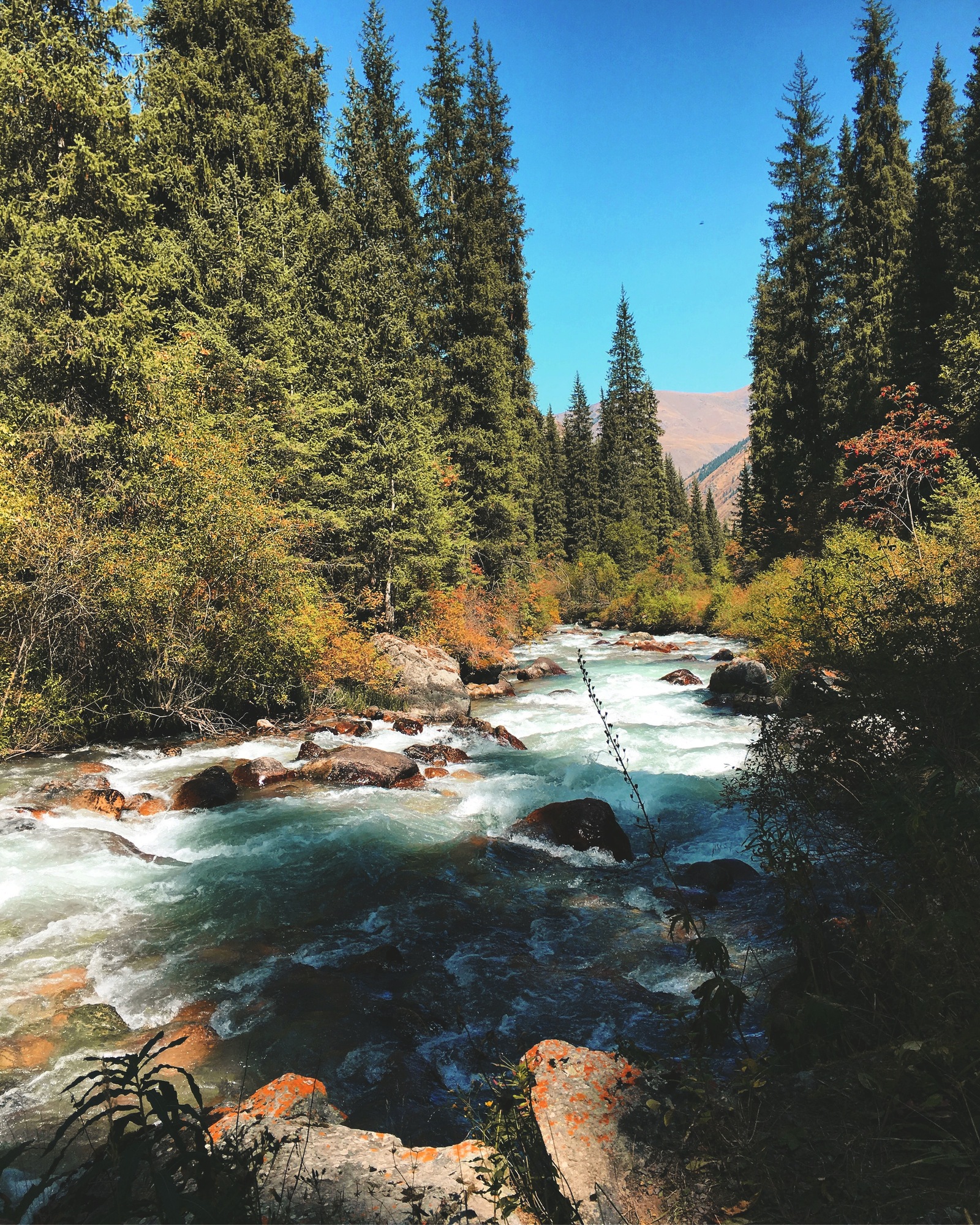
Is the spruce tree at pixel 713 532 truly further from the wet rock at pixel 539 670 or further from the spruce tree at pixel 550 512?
the wet rock at pixel 539 670

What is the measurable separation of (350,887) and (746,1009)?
4.41 meters

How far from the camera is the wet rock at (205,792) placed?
9.30 metres

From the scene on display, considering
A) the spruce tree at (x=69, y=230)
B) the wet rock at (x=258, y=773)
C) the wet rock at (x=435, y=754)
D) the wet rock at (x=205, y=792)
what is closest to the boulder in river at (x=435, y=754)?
the wet rock at (x=435, y=754)

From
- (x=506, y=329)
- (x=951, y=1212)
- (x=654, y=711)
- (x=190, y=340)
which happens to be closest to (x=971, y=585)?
(x=951, y=1212)

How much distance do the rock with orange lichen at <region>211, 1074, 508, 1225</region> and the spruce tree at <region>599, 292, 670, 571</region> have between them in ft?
159

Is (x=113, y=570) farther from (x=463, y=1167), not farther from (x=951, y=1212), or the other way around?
(x=951, y=1212)

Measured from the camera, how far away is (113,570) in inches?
418

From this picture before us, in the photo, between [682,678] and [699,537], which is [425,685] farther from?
[699,537]

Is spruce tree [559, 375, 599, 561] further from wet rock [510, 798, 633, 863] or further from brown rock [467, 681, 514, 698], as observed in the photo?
wet rock [510, 798, 633, 863]

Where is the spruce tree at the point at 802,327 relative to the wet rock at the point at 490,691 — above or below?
above

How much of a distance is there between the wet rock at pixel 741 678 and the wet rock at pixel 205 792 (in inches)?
458

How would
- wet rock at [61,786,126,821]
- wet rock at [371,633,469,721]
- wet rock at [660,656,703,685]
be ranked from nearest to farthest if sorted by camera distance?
wet rock at [61,786,126,821], wet rock at [371,633,469,721], wet rock at [660,656,703,685]

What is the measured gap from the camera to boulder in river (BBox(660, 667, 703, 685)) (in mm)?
19328

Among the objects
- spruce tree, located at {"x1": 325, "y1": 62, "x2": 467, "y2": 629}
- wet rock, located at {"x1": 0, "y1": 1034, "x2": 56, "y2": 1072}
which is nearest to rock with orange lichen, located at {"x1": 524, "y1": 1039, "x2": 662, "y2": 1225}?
wet rock, located at {"x1": 0, "y1": 1034, "x2": 56, "y2": 1072}
